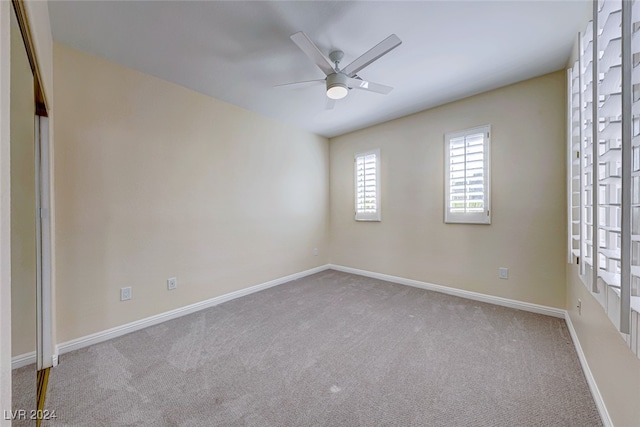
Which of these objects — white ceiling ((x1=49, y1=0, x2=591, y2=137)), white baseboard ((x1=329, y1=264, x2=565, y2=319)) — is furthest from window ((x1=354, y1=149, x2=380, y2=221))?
white ceiling ((x1=49, y1=0, x2=591, y2=137))

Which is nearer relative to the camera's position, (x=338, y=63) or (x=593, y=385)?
(x=593, y=385)

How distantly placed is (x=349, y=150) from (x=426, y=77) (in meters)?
1.93

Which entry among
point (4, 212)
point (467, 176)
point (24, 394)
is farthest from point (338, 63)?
point (24, 394)

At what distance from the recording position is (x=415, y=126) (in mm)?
3588

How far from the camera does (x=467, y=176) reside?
3.10 meters

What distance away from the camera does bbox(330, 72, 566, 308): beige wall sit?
2.60 metres

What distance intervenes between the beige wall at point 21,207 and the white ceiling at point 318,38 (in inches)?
36.0

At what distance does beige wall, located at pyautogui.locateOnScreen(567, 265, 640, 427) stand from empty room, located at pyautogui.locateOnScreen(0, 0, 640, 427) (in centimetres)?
2

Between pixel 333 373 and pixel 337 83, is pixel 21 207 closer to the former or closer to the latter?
pixel 333 373

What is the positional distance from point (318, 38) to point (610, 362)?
2.75 metres

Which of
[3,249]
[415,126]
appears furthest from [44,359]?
[415,126]

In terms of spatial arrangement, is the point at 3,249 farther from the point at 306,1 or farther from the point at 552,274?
the point at 552,274

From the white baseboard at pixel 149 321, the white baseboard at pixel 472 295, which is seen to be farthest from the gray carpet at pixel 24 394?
the white baseboard at pixel 472 295

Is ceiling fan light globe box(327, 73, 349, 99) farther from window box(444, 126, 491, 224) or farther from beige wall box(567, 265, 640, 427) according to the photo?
→ beige wall box(567, 265, 640, 427)
